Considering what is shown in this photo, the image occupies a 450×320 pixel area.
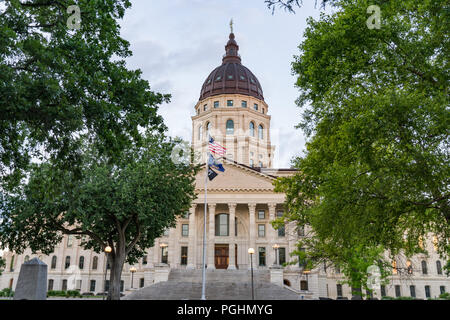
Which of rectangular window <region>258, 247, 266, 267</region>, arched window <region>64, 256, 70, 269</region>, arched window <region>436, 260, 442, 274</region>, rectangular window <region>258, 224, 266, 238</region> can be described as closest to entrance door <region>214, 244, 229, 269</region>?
rectangular window <region>258, 247, 266, 267</region>

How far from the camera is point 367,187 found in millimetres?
12805

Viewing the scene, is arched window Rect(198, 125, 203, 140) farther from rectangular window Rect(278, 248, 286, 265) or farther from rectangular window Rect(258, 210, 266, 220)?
rectangular window Rect(278, 248, 286, 265)

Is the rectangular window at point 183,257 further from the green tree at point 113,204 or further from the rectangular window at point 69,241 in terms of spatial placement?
the green tree at point 113,204

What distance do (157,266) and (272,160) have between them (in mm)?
37727

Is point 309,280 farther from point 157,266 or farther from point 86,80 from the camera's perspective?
point 86,80

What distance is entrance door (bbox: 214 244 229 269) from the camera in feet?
188

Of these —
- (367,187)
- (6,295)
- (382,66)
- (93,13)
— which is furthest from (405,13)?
(6,295)

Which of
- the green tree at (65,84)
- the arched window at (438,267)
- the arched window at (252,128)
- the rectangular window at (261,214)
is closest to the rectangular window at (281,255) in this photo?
the rectangular window at (261,214)

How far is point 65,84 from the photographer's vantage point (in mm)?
10984

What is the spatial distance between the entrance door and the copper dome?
A: 113 feet

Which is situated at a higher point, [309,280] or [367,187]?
[367,187]

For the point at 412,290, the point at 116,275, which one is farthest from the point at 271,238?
the point at 116,275

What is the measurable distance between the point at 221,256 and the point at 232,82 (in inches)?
1523

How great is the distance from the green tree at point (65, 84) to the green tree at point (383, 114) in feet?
22.7
